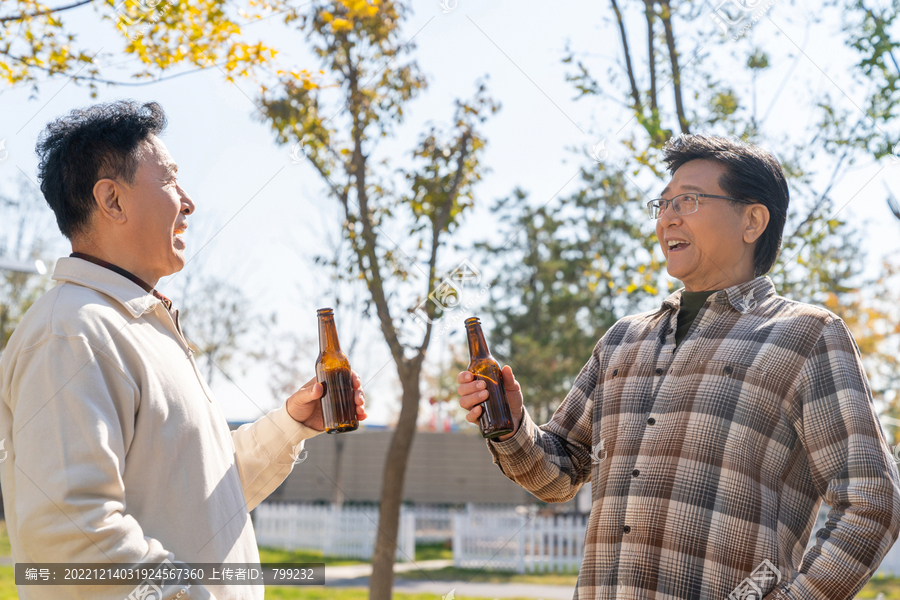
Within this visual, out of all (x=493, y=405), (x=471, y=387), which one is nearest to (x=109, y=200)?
(x=471, y=387)

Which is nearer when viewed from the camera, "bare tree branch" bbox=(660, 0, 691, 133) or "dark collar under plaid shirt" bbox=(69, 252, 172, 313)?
"dark collar under plaid shirt" bbox=(69, 252, 172, 313)

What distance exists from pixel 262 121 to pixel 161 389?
4190mm

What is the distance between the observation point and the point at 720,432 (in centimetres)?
204

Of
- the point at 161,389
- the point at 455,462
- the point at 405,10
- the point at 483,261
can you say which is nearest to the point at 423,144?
the point at 405,10

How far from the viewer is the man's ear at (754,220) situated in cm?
234

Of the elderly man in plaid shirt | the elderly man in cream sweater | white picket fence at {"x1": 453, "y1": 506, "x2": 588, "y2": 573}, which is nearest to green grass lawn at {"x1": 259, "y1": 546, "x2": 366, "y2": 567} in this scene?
white picket fence at {"x1": 453, "y1": 506, "x2": 588, "y2": 573}

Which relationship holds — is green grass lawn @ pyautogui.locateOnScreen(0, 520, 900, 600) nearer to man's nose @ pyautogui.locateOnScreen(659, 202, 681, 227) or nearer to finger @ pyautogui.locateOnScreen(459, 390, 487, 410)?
finger @ pyautogui.locateOnScreen(459, 390, 487, 410)

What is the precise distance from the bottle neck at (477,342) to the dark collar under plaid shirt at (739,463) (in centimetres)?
32

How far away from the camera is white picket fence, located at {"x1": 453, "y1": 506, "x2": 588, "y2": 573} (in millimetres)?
11164

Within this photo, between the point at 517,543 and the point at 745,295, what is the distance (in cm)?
981

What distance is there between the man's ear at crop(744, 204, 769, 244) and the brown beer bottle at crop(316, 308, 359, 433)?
141 cm

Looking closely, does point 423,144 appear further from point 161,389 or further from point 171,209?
point 161,389

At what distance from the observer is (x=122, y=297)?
1.81 m

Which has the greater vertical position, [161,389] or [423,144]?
[423,144]
